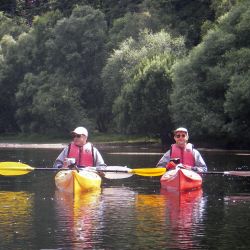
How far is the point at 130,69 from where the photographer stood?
7331 centimetres

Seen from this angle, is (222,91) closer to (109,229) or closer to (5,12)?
(109,229)

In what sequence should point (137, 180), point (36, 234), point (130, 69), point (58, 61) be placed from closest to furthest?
point (36, 234) < point (137, 180) < point (130, 69) < point (58, 61)

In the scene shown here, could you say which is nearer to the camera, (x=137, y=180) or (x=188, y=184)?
(x=188, y=184)

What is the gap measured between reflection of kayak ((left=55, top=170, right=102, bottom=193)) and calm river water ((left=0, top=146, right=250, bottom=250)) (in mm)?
407

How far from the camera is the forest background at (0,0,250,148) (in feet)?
189

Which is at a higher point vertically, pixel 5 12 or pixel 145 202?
pixel 5 12

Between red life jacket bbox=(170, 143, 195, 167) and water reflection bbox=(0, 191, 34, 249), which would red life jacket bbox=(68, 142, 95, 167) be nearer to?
water reflection bbox=(0, 191, 34, 249)

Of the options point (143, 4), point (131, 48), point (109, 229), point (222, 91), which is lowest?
point (109, 229)

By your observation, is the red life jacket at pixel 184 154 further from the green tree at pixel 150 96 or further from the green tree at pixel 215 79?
the green tree at pixel 150 96

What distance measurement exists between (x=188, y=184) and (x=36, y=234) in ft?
31.5

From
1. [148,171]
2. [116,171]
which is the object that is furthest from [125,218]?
[148,171]

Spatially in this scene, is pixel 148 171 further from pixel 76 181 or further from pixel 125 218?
pixel 125 218

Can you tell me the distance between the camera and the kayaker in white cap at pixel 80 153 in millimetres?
24672

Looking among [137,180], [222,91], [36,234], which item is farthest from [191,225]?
[222,91]
